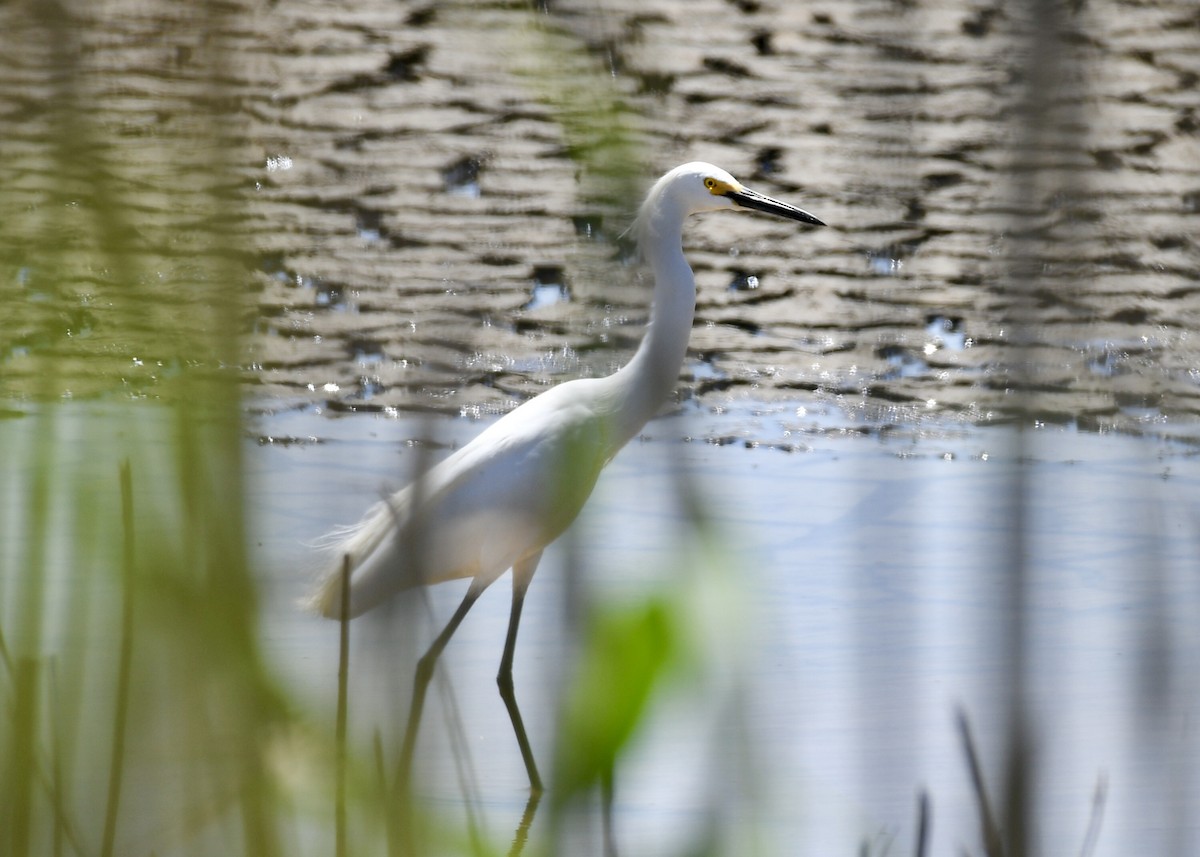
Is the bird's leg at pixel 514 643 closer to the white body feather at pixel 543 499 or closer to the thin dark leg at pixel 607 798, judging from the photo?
the white body feather at pixel 543 499

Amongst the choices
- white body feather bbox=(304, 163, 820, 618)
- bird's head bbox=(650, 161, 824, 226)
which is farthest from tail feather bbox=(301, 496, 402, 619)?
bird's head bbox=(650, 161, 824, 226)

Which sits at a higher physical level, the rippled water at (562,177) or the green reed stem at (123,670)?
the rippled water at (562,177)

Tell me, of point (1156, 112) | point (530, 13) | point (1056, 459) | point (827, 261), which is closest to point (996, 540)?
point (1056, 459)

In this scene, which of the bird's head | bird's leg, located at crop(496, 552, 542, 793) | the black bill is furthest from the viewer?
the black bill

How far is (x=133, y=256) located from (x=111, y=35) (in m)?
0.05

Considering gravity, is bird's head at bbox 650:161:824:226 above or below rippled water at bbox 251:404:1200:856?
above

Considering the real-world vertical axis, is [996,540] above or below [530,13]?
below

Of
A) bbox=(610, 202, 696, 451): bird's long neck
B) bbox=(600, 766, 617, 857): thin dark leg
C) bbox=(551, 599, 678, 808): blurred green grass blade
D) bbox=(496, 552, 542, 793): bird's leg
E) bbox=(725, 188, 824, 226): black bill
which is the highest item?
bbox=(725, 188, 824, 226): black bill

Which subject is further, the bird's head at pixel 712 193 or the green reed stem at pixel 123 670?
the bird's head at pixel 712 193

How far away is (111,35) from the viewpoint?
1.21ft

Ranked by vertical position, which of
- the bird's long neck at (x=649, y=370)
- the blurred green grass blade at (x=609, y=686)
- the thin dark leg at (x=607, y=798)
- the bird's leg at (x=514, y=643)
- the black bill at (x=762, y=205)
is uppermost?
the black bill at (x=762, y=205)

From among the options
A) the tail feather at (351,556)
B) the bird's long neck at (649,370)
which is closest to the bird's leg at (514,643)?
the bird's long neck at (649,370)

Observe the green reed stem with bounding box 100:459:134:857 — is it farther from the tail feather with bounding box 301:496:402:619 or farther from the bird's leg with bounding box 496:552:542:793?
the bird's leg with bounding box 496:552:542:793

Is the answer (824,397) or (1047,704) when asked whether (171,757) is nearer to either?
(1047,704)
